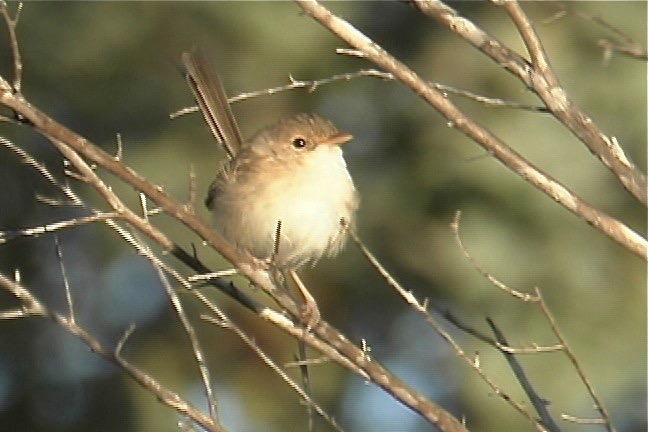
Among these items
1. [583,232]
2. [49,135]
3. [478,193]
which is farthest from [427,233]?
[49,135]

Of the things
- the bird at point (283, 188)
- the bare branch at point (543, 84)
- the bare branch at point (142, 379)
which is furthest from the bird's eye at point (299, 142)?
the bare branch at point (142, 379)

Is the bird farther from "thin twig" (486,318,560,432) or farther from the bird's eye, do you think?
"thin twig" (486,318,560,432)

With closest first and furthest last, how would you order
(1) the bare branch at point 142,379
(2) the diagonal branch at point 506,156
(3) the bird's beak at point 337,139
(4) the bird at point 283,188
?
(1) the bare branch at point 142,379 < (2) the diagonal branch at point 506,156 < (4) the bird at point 283,188 < (3) the bird's beak at point 337,139

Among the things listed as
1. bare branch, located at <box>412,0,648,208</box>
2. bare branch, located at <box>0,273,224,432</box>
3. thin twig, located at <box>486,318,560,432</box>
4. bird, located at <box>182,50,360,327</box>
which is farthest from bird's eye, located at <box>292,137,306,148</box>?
bare branch, located at <box>0,273,224,432</box>

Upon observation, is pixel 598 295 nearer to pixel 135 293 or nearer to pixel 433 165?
pixel 433 165

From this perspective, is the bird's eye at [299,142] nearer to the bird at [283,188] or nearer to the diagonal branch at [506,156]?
the bird at [283,188]

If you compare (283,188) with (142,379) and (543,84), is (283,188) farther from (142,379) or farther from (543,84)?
(142,379)

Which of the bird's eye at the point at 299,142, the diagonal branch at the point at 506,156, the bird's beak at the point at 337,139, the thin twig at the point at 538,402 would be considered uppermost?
the bird's beak at the point at 337,139
